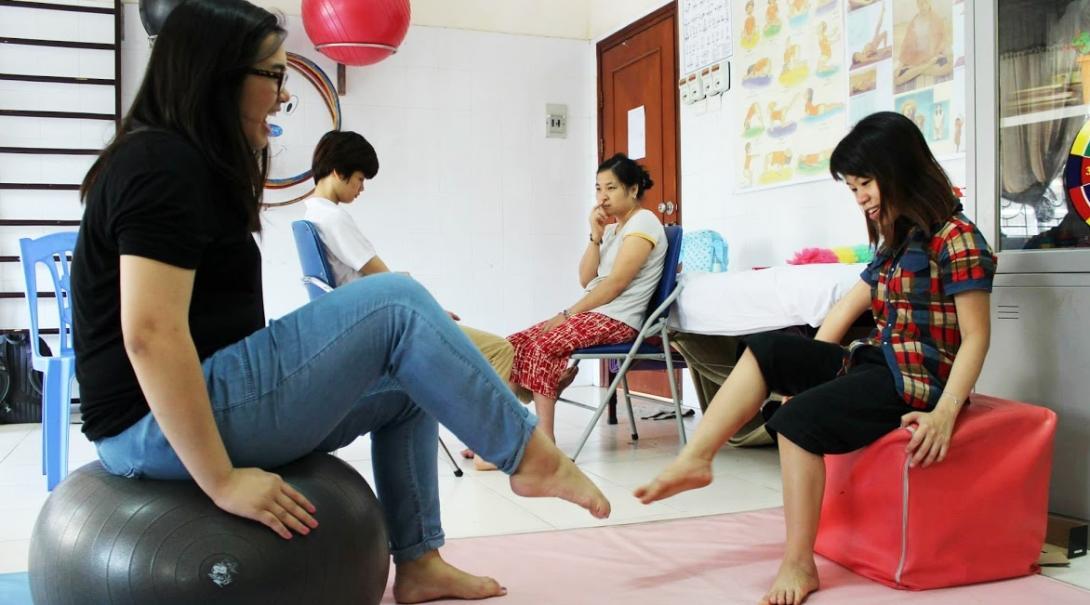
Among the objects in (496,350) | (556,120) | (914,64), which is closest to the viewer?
(496,350)

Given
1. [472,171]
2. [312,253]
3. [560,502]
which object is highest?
[472,171]

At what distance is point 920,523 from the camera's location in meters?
2.07

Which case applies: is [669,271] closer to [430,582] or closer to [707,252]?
[707,252]

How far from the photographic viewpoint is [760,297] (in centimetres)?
320

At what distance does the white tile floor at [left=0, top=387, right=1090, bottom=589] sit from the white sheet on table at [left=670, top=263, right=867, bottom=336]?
1.71ft

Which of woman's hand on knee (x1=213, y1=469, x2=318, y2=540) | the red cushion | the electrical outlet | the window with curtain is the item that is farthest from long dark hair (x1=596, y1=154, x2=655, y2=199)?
woman's hand on knee (x1=213, y1=469, x2=318, y2=540)

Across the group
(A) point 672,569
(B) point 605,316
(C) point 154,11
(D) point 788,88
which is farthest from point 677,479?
(C) point 154,11

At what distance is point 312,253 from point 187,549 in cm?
201

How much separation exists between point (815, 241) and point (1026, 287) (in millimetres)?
1709

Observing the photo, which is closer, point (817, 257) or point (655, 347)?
point (817, 257)

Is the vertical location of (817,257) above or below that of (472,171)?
below

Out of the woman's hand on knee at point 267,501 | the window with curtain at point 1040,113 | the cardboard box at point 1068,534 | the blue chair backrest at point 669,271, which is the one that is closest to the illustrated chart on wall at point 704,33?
the blue chair backrest at point 669,271

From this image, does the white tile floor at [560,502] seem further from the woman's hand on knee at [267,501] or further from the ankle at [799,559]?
the woman's hand on knee at [267,501]

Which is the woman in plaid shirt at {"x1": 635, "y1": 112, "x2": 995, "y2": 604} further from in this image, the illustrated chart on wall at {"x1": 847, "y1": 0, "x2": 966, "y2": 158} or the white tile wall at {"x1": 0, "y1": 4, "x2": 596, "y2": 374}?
the white tile wall at {"x1": 0, "y1": 4, "x2": 596, "y2": 374}
